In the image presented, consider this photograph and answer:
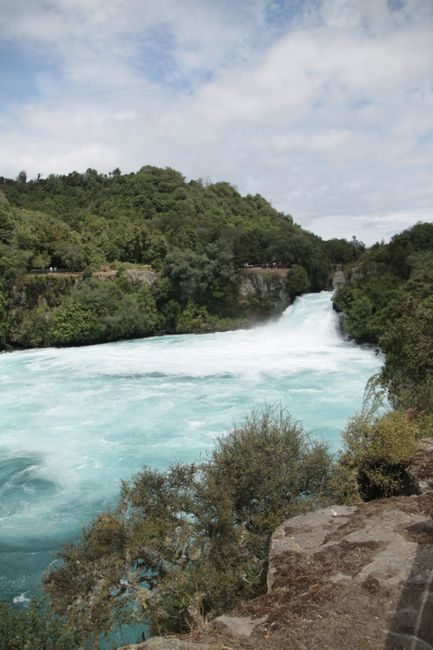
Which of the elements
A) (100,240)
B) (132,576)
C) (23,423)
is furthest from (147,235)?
(132,576)

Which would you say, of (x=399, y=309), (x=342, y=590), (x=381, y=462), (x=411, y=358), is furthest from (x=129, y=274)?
(x=342, y=590)

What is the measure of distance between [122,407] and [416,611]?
19.0 meters

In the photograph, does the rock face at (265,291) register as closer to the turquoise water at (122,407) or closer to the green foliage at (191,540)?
the turquoise water at (122,407)

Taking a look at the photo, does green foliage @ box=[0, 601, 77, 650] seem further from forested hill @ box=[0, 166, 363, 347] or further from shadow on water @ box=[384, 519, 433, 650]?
forested hill @ box=[0, 166, 363, 347]

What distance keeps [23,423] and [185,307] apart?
82.9 ft

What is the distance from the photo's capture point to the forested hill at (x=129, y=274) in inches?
1591

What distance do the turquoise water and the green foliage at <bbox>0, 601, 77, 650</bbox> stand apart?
4254mm

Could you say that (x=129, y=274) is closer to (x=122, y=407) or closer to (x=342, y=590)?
(x=122, y=407)

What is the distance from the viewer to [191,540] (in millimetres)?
8969

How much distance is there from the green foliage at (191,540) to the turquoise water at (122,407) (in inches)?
138

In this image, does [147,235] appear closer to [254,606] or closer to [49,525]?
[49,525]

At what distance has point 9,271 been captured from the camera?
135 feet

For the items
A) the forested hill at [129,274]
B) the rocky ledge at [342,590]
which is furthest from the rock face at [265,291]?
the rocky ledge at [342,590]

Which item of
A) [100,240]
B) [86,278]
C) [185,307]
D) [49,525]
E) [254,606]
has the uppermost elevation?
[100,240]
